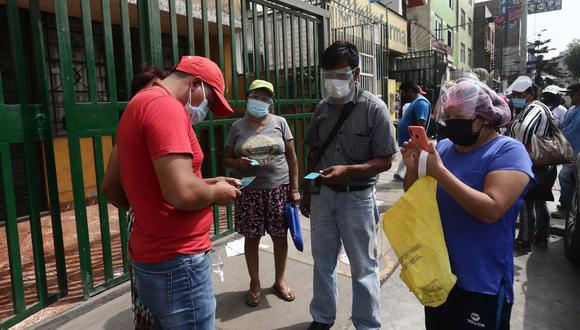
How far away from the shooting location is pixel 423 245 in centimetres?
165

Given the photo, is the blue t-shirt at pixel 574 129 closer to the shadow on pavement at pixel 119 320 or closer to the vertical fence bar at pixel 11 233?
the shadow on pavement at pixel 119 320

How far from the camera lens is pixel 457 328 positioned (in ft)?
5.85

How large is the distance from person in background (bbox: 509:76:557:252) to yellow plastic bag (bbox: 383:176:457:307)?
2910 millimetres

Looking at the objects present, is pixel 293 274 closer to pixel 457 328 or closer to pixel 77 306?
pixel 77 306

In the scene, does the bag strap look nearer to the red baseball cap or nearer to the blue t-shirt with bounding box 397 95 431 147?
the red baseball cap

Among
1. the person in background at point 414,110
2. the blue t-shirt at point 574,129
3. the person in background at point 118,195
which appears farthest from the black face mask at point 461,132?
the blue t-shirt at point 574,129

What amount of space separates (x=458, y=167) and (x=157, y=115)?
1270 mm

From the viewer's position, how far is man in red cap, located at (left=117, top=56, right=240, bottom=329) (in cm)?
145

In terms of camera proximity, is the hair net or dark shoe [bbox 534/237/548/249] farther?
dark shoe [bbox 534/237/548/249]

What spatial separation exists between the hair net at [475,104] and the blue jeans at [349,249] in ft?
3.34

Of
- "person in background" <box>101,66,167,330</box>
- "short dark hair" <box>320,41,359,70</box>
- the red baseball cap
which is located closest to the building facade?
"short dark hair" <box>320,41,359,70</box>

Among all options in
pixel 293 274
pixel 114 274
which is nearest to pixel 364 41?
pixel 293 274

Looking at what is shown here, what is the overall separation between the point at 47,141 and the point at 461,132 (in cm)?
275

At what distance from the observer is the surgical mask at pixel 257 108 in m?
3.15
